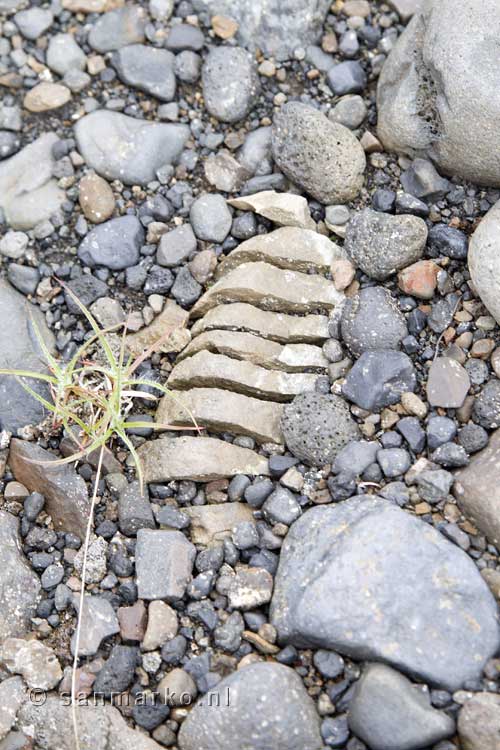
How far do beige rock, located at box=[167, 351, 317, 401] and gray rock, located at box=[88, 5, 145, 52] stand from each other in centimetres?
162

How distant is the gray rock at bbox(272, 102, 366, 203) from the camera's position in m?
3.13

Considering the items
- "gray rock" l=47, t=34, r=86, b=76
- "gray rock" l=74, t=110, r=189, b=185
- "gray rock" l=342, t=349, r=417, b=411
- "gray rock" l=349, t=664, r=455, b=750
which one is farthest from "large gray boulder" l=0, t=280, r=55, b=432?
"gray rock" l=349, t=664, r=455, b=750

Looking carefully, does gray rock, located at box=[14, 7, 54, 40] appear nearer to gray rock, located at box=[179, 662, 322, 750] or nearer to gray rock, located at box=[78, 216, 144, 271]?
gray rock, located at box=[78, 216, 144, 271]

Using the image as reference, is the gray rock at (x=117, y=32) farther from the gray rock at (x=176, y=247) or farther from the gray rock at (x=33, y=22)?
the gray rock at (x=176, y=247)

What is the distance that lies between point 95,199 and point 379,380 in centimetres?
143

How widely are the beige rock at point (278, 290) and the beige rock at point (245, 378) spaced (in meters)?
0.26

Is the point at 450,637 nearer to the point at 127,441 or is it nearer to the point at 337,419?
the point at 337,419

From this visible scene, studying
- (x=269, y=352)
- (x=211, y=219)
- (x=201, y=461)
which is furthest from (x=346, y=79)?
(x=201, y=461)

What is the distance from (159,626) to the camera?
254 centimetres

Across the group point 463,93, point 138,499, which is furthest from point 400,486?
point 463,93

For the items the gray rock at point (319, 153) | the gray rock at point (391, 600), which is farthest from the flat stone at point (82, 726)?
the gray rock at point (319, 153)

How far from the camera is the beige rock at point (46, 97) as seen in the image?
352 centimetres

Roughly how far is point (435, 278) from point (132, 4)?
195cm

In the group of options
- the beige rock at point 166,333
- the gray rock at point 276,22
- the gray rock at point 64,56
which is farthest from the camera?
the gray rock at point 64,56
